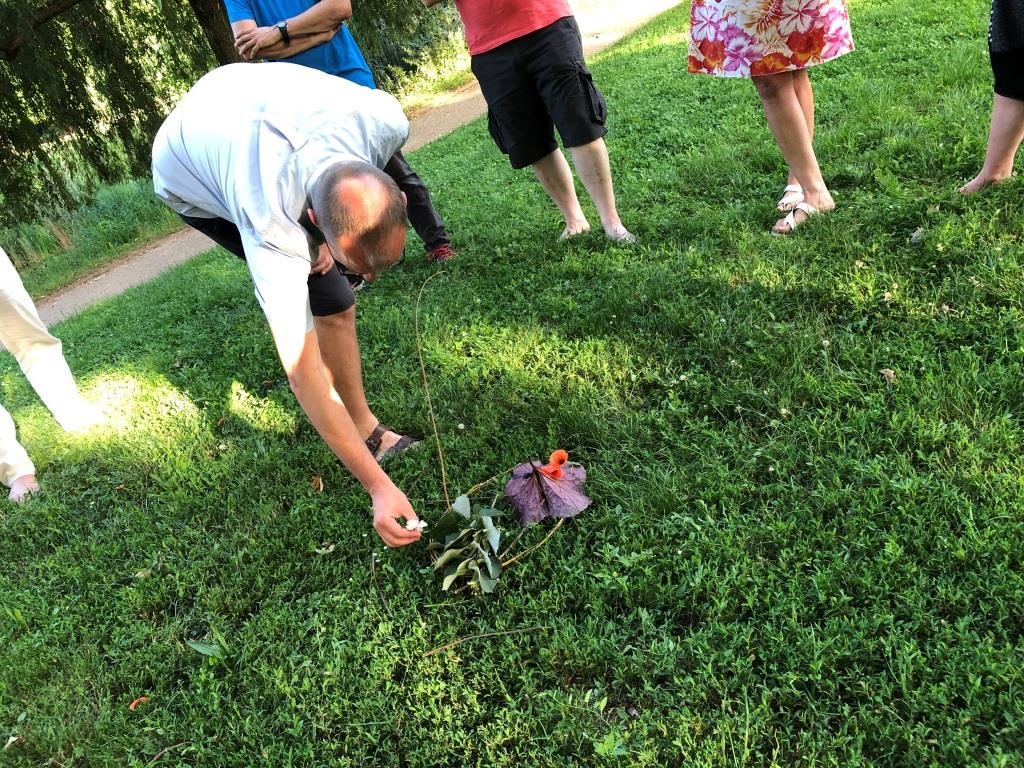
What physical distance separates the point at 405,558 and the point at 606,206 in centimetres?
217

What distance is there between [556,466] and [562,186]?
2031mm

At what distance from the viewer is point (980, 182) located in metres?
2.96

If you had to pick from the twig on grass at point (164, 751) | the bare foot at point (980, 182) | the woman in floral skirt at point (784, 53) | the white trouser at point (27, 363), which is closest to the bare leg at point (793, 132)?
the woman in floral skirt at point (784, 53)

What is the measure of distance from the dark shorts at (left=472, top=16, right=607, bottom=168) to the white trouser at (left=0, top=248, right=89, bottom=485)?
250cm

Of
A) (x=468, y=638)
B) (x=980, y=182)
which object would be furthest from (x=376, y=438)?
(x=980, y=182)

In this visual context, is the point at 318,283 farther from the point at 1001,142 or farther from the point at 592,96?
the point at 1001,142

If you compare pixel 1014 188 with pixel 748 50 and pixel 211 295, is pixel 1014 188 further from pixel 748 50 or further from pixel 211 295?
pixel 211 295

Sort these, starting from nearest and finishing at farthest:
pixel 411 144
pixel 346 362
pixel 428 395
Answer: pixel 346 362, pixel 428 395, pixel 411 144

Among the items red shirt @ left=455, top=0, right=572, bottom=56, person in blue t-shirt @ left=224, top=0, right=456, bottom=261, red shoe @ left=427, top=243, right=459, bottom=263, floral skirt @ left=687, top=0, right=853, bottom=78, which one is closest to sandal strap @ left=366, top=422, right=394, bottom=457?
red shoe @ left=427, top=243, right=459, bottom=263

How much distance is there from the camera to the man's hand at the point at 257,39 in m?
3.41

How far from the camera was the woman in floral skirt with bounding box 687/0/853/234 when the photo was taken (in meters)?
3.01

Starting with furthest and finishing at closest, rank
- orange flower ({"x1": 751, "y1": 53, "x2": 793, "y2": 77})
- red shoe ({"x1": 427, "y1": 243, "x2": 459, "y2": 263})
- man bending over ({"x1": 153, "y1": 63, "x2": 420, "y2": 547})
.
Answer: red shoe ({"x1": 427, "y1": 243, "x2": 459, "y2": 263}), orange flower ({"x1": 751, "y1": 53, "x2": 793, "y2": 77}), man bending over ({"x1": 153, "y1": 63, "x2": 420, "y2": 547})

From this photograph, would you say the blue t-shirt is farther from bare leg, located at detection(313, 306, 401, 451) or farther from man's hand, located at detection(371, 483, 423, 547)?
man's hand, located at detection(371, 483, 423, 547)

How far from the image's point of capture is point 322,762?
5.88ft
